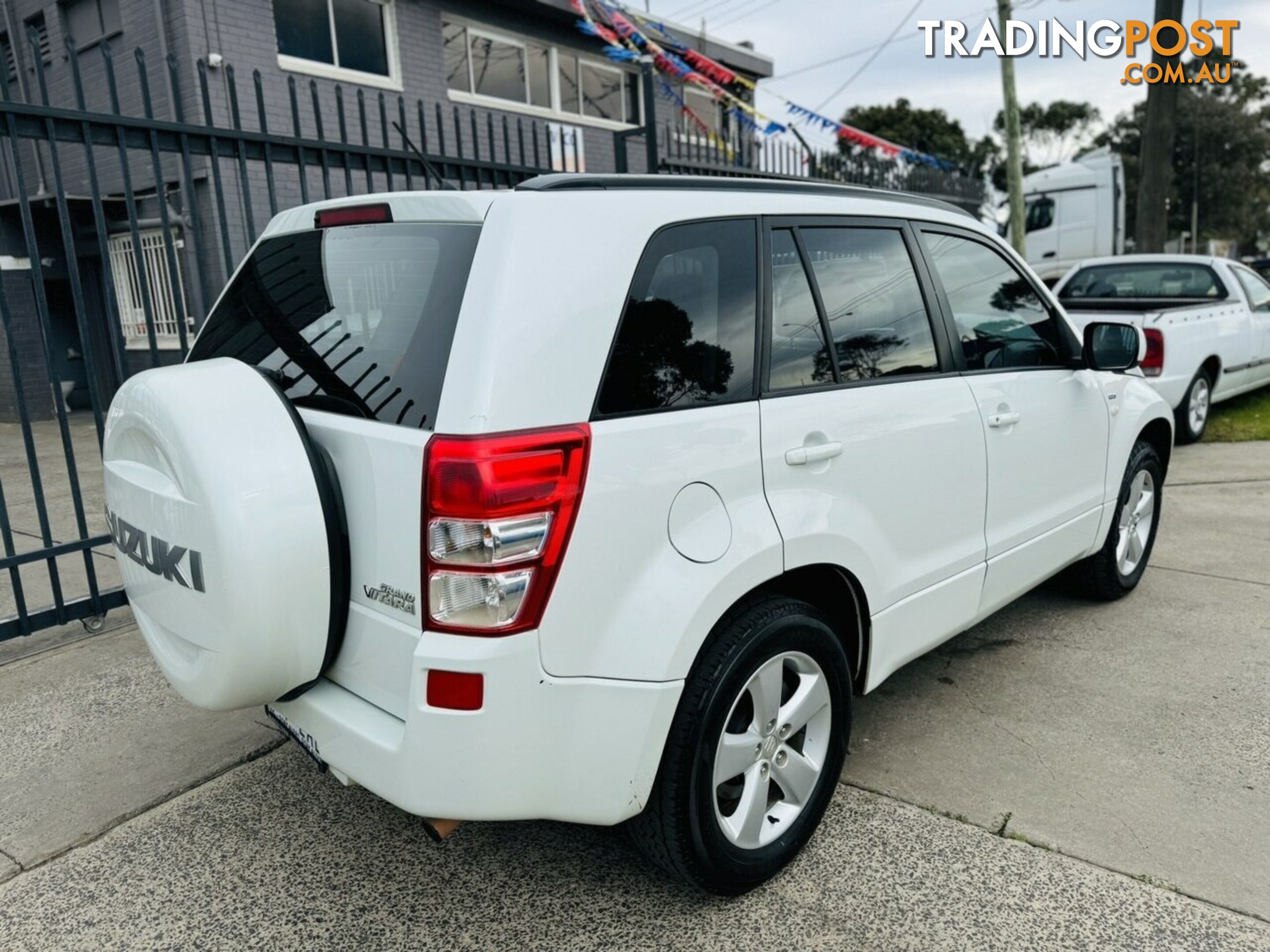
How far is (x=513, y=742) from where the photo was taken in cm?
195

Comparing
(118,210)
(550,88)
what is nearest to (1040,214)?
(550,88)

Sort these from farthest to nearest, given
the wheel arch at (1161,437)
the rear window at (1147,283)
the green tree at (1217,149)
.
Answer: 1. the green tree at (1217,149)
2. the rear window at (1147,283)
3. the wheel arch at (1161,437)

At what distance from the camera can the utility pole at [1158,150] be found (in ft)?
48.3

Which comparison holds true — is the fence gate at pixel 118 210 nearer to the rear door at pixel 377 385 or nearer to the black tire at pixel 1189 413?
the rear door at pixel 377 385

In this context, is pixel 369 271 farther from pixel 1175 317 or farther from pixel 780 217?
pixel 1175 317

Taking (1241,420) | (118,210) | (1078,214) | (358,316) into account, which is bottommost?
(1241,420)

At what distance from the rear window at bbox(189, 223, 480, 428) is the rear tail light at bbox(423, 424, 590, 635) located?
17cm

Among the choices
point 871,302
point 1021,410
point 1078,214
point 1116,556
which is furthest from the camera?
point 1078,214

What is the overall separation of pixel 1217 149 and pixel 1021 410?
4849cm

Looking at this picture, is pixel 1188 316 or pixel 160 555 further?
pixel 1188 316

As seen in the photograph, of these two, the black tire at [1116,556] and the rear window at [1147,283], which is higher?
the rear window at [1147,283]

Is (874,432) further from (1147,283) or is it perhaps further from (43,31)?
(43,31)

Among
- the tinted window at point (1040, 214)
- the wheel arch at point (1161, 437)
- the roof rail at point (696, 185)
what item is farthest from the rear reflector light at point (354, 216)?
the tinted window at point (1040, 214)

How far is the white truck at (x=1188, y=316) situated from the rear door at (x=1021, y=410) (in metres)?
4.26
